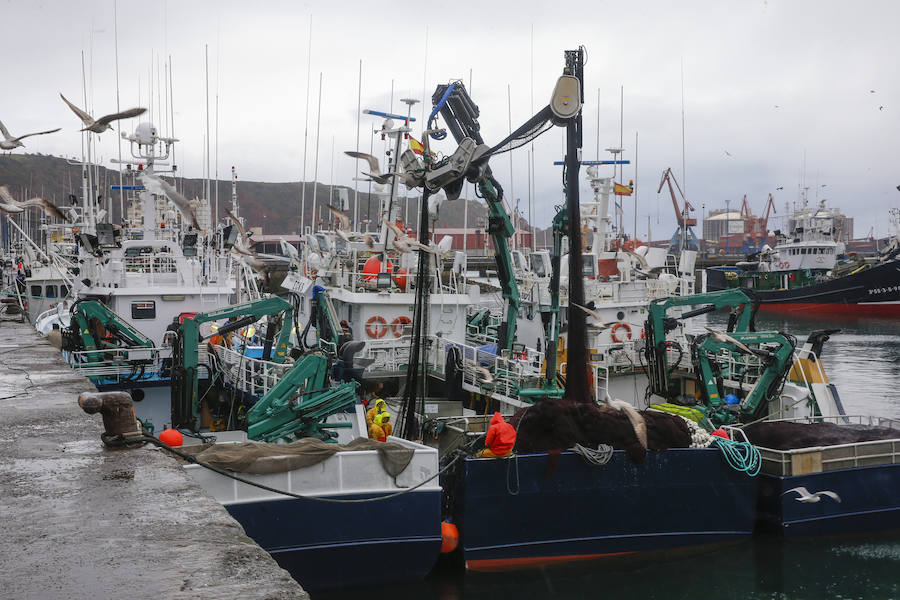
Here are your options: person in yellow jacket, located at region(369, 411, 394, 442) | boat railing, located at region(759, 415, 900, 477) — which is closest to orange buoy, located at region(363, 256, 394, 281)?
person in yellow jacket, located at region(369, 411, 394, 442)

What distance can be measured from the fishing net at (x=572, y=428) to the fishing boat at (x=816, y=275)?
5060 cm

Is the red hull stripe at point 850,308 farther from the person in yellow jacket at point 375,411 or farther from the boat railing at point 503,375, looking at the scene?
the person in yellow jacket at point 375,411

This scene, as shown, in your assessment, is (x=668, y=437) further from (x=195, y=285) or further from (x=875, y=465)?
(x=195, y=285)

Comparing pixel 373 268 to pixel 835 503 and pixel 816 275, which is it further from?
pixel 816 275

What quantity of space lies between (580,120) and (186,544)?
8919 mm

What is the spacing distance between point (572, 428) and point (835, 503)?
5036 millimetres

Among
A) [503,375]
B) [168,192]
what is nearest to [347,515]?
[503,375]

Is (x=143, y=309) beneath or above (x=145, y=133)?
beneath

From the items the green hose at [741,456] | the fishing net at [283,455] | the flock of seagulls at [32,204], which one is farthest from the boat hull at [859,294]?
the flock of seagulls at [32,204]

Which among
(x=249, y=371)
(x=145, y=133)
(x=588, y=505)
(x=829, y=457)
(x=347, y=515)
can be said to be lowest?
(x=588, y=505)

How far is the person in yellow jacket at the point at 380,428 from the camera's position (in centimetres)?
1282

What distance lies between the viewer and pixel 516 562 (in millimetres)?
11867

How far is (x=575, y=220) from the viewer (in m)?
11.1

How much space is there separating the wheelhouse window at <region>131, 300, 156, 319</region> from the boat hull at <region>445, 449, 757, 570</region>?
35.1 feet
